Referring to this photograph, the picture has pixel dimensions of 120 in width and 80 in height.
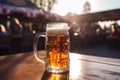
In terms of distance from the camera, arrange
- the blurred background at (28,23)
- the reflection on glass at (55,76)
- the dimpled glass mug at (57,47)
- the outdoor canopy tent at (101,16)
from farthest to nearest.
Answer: the outdoor canopy tent at (101,16) → the blurred background at (28,23) → the dimpled glass mug at (57,47) → the reflection on glass at (55,76)

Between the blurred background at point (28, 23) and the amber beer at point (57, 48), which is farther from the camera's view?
the blurred background at point (28, 23)

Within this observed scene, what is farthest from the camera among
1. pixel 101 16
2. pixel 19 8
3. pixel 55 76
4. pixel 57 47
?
pixel 101 16

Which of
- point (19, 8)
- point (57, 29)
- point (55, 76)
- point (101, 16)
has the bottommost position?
point (55, 76)

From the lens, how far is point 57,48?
0.78 metres

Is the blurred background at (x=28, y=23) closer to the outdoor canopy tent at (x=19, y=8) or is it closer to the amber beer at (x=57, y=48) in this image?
the outdoor canopy tent at (x=19, y=8)

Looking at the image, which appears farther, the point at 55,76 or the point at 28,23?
the point at 28,23

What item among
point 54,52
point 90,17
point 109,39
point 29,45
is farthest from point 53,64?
point 90,17

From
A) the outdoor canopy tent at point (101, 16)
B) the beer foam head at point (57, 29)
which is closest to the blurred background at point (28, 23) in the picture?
the outdoor canopy tent at point (101, 16)

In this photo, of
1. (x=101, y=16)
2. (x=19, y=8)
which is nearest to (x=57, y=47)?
(x=19, y=8)

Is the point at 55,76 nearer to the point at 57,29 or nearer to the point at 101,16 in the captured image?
the point at 57,29

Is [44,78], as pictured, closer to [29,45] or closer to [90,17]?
[29,45]

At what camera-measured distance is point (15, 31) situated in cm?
500

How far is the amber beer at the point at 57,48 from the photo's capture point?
77cm

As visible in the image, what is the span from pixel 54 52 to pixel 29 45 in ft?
11.7
